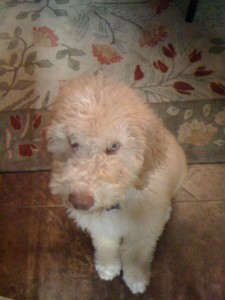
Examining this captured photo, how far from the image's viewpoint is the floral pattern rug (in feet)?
5.87

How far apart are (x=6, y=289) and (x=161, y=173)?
0.76 metres

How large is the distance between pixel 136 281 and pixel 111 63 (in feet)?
3.63

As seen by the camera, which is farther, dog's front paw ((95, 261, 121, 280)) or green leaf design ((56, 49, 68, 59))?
green leaf design ((56, 49, 68, 59))

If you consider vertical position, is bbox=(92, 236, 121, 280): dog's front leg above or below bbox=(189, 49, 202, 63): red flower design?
below

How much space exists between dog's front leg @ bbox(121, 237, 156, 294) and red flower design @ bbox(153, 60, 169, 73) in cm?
95

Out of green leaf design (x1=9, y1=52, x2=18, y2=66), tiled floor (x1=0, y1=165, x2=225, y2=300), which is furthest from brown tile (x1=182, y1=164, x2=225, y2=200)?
green leaf design (x1=9, y1=52, x2=18, y2=66)

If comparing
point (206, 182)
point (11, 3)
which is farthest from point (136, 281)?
point (11, 3)

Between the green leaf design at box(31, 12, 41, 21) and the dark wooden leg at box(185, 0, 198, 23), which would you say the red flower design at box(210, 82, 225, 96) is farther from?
the green leaf design at box(31, 12, 41, 21)

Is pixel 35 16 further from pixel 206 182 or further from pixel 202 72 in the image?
pixel 206 182

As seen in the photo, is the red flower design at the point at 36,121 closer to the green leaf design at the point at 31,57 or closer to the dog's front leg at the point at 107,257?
the green leaf design at the point at 31,57

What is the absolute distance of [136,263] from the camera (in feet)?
4.57

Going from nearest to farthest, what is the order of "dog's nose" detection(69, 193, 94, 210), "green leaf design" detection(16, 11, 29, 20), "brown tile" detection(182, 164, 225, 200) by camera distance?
"dog's nose" detection(69, 193, 94, 210)
"brown tile" detection(182, 164, 225, 200)
"green leaf design" detection(16, 11, 29, 20)

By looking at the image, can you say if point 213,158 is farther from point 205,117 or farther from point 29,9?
point 29,9

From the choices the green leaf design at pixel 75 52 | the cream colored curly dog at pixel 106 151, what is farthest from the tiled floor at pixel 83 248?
the green leaf design at pixel 75 52
